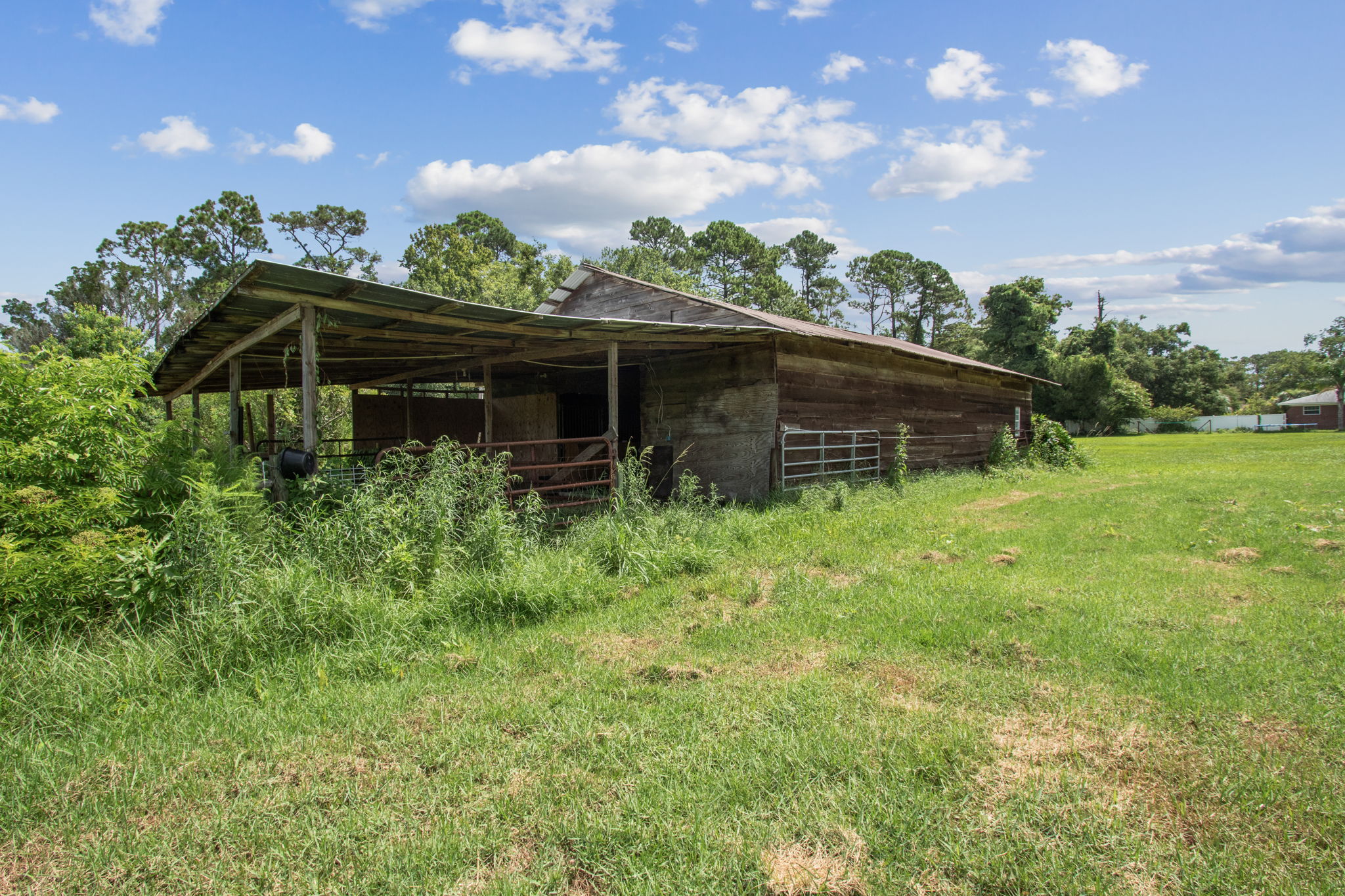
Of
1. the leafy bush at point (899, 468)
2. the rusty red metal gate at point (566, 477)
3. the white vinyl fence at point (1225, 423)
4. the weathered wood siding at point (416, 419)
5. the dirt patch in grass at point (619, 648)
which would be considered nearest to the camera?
the dirt patch in grass at point (619, 648)

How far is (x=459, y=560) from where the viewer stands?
5855 mm

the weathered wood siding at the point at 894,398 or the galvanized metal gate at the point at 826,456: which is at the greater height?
the weathered wood siding at the point at 894,398

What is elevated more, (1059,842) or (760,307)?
(760,307)

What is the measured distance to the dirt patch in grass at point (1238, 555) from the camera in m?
6.95

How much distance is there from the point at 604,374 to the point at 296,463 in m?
8.64

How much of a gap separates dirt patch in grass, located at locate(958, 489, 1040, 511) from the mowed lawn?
17.5ft

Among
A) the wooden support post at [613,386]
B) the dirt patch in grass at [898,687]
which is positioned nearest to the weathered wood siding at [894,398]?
the wooden support post at [613,386]

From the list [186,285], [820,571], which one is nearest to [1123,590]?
[820,571]

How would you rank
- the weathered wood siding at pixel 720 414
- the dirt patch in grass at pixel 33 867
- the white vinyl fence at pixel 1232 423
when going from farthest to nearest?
1. the white vinyl fence at pixel 1232 423
2. the weathered wood siding at pixel 720 414
3. the dirt patch in grass at pixel 33 867

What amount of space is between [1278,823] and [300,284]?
6878 millimetres

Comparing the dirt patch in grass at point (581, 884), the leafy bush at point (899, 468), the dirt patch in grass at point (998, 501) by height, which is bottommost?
the dirt patch in grass at point (581, 884)

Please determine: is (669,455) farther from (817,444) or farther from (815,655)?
(815,655)

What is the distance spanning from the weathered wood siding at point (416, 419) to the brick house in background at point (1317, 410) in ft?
217

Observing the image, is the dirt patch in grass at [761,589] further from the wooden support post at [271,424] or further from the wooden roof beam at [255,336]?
the wooden support post at [271,424]
